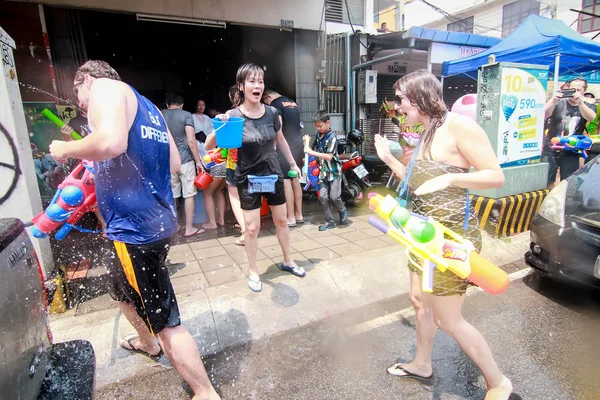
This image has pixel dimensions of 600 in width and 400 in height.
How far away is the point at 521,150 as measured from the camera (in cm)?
514

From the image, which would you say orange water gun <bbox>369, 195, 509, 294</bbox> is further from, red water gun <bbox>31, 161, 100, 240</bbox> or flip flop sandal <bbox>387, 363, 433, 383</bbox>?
red water gun <bbox>31, 161, 100, 240</bbox>

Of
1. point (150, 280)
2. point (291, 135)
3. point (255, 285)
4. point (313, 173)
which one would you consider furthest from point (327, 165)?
point (150, 280)

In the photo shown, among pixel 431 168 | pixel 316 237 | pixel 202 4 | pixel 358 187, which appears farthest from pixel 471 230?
pixel 202 4

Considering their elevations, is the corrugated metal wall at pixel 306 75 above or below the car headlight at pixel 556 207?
above

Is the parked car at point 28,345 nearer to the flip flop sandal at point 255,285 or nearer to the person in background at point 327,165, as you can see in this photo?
the flip flop sandal at point 255,285

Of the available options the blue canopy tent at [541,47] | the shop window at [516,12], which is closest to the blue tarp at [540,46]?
the blue canopy tent at [541,47]

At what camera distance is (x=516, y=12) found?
2478 centimetres

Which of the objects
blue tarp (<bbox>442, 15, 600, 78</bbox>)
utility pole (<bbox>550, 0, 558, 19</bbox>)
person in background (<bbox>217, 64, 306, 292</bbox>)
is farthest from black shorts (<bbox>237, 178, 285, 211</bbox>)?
utility pole (<bbox>550, 0, 558, 19</bbox>)

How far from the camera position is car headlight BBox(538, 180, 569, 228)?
334 cm

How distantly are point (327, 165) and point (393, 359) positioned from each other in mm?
3132

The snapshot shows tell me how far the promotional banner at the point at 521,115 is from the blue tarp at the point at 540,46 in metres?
2.64

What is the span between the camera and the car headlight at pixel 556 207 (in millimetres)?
3336

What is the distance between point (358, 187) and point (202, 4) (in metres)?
4.59

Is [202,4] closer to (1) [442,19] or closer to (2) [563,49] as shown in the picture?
(2) [563,49]
